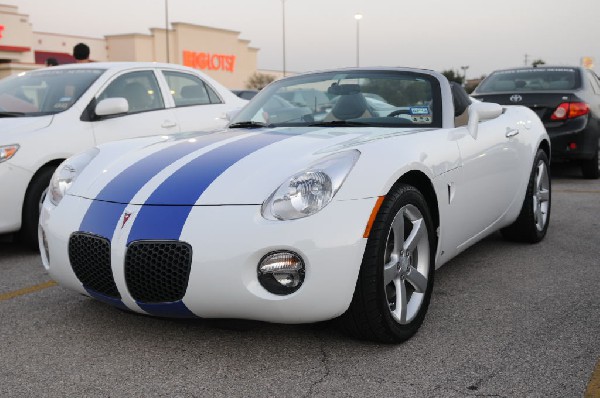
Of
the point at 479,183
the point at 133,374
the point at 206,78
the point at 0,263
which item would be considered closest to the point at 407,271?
the point at 479,183

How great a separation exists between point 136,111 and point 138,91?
220 mm

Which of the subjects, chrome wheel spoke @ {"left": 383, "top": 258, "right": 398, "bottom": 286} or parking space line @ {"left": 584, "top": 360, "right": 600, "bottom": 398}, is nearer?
parking space line @ {"left": 584, "top": 360, "right": 600, "bottom": 398}

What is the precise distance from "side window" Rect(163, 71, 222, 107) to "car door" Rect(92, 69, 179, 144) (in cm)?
20

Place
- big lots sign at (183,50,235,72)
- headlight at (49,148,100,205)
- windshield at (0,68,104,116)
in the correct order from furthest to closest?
big lots sign at (183,50,235,72), windshield at (0,68,104,116), headlight at (49,148,100,205)

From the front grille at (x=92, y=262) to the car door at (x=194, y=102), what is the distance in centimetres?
346

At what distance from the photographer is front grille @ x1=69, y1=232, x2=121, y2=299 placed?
2.88 m

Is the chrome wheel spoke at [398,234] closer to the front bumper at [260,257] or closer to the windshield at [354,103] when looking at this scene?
the front bumper at [260,257]

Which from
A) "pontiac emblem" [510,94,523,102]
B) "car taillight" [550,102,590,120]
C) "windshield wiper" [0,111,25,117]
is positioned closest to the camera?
"windshield wiper" [0,111,25,117]

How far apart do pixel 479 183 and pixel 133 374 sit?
87.3 inches

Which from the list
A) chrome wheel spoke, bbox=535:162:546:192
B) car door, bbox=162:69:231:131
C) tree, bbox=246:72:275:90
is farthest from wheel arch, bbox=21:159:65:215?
tree, bbox=246:72:275:90

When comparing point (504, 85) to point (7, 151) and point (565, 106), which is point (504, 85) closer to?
point (565, 106)

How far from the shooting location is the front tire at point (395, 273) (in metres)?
2.85

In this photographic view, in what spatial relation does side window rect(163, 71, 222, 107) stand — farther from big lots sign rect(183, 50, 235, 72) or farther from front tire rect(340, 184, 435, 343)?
big lots sign rect(183, 50, 235, 72)

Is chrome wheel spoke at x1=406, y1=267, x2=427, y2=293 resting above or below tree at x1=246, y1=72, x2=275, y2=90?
below
